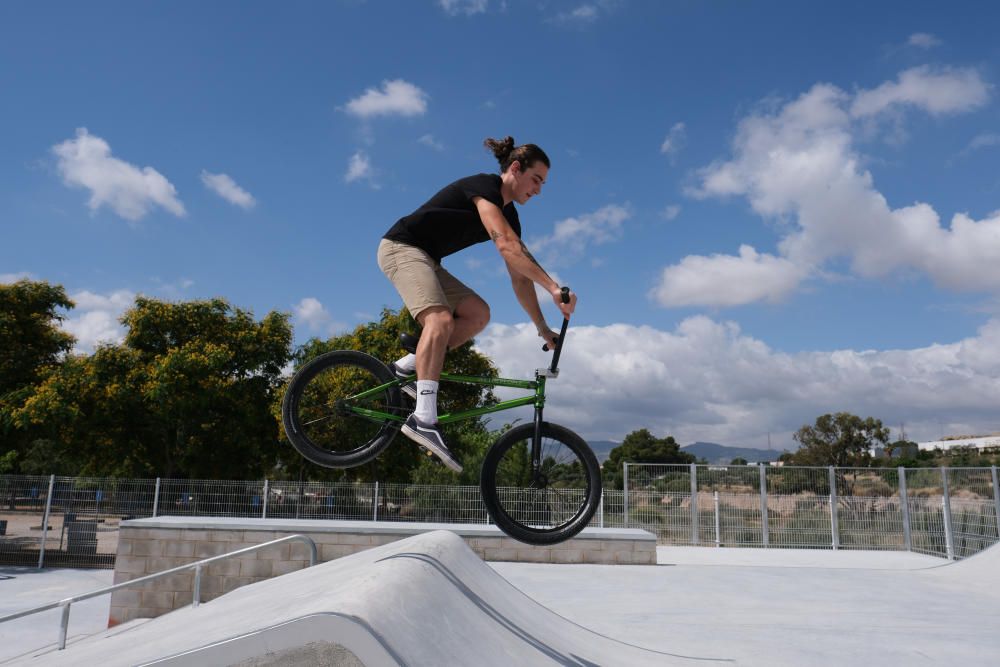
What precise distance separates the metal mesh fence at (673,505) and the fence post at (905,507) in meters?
0.03

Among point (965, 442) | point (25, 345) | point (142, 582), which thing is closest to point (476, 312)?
point (142, 582)

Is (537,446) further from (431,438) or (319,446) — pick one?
(319,446)

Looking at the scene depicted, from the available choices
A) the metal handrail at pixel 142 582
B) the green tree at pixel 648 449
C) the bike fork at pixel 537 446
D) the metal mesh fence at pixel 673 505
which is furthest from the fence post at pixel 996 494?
the green tree at pixel 648 449

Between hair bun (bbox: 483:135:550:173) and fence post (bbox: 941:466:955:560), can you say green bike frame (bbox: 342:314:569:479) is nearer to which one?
hair bun (bbox: 483:135:550:173)

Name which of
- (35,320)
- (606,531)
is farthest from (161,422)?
(606,531)

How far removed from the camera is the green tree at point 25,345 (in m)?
26.9

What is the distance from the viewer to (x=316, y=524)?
496 inches

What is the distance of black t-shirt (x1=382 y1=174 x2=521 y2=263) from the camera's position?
3811 millimetres

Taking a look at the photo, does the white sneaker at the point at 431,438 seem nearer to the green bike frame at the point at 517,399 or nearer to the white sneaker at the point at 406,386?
the green bike frame at the point at 517,399

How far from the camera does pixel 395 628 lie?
11.7 feet

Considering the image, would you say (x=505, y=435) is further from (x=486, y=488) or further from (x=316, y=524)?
(x=316, y=524)

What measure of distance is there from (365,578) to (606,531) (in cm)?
961

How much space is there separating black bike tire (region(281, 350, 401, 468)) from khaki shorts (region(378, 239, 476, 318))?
51 cm

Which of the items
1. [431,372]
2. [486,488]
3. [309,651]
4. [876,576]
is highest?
[431,372]
